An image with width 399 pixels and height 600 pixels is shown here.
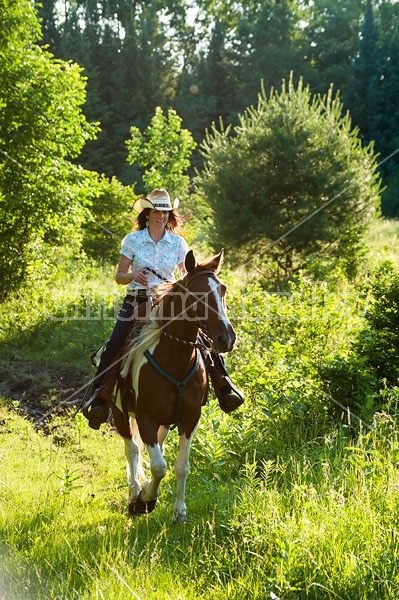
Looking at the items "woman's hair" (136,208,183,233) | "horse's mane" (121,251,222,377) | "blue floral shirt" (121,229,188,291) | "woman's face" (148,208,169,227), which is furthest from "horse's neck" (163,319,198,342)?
"woman's hair" (136,208,183,233)

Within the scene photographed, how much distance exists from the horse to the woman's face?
807 millimetres

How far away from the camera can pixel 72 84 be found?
610 inches

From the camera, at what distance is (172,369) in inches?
214

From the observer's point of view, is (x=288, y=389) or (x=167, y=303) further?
(x=288, y=389)

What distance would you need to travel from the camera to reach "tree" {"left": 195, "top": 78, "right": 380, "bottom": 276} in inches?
739

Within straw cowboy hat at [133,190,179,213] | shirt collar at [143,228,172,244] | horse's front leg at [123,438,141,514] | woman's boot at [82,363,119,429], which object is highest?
straw cowboy hat at [133,190,179,213]

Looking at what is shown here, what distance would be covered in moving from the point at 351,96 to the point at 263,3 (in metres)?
19.8

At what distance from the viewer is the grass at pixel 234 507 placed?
413 centimetres

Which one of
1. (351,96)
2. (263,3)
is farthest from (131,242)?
(263,3)

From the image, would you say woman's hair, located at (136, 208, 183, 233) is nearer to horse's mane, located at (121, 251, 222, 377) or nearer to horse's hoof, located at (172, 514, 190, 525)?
horse's mane, located at (121, 251, 222, 377)

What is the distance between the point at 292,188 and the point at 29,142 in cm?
827

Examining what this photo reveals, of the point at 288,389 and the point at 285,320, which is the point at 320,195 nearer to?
the point at 285,320

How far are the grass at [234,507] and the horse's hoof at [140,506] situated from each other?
88 millimetres

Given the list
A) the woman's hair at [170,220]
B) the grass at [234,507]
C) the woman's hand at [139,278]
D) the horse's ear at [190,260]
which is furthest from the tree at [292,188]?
A: the horse's ear at [190,260]
